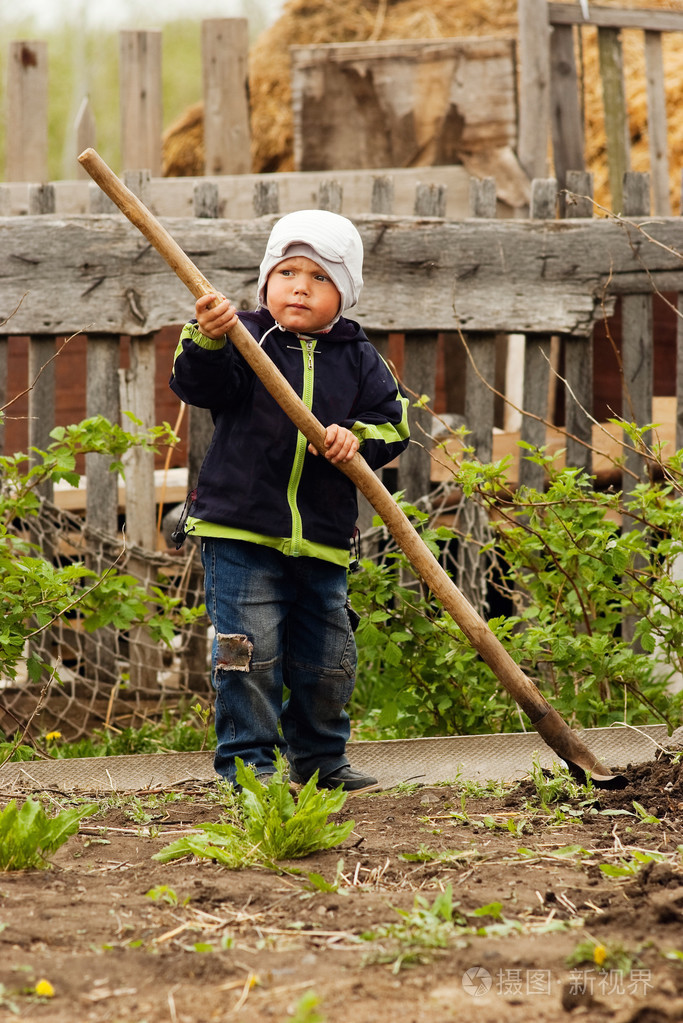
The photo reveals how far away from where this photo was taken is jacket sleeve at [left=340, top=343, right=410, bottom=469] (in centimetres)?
290

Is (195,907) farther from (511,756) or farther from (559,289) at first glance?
(559,289)

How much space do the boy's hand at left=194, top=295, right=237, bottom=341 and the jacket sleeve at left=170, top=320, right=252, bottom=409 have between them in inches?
2.5

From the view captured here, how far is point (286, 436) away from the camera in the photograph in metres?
2.82

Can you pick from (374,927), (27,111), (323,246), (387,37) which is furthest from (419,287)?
(387,37)

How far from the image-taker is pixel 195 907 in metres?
1.97

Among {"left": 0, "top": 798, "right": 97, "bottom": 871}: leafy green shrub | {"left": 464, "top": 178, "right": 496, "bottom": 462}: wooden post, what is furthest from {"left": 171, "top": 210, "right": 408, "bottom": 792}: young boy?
{"left": 464, "top": 178, "right": 496, "bottom": 462}: wooden post

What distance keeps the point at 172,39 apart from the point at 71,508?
37.5m

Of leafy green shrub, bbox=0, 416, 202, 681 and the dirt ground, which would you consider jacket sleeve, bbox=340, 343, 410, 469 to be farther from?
the dirt ground

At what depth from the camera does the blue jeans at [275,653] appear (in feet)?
9.30

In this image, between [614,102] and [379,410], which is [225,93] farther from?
[379,410]

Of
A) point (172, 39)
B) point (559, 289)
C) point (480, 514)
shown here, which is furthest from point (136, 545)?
point (172, 39)

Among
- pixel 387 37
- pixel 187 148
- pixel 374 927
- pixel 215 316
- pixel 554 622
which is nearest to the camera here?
pixel 374 927

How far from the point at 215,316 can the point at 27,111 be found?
164 inches

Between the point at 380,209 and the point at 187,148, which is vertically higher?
the point at 187,148
